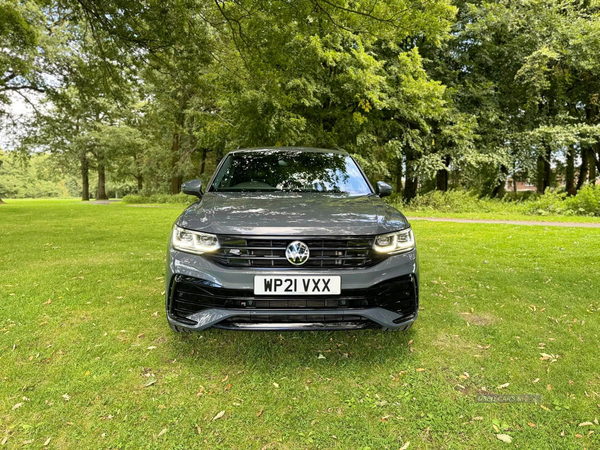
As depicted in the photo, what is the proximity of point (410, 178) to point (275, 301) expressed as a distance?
53.5 ft

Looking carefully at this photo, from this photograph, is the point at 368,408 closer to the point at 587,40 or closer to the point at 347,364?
the point at 347,364

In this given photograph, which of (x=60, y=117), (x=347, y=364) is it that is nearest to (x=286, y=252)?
(x=347, y=364)

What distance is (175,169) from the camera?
25109mm

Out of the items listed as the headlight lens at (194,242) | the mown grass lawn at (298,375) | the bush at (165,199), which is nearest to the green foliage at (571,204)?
the mown grass lawn at (298,375)

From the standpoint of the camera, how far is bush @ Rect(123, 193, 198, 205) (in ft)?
72.8

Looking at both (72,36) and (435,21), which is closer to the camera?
(435,21)

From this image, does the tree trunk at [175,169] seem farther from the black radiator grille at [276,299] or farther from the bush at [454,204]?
the black radiator grille at [276,299]

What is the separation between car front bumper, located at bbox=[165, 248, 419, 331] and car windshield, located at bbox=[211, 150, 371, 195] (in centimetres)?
120

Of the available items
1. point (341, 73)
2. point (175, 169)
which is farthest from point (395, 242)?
point (175, 169)

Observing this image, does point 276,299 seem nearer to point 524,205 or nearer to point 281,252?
point 281,252

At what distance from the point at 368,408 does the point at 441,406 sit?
447 mm

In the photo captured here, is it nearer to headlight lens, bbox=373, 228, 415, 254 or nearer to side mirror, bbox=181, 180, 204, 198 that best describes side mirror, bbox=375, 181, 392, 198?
headlight lens, bbox=373, 228, 415, 254

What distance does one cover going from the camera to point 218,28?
27.9 feet

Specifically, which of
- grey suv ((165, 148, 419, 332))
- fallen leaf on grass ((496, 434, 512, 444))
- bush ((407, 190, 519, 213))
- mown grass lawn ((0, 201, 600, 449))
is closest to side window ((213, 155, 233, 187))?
grey suv ((165, 148, 419, 332))
